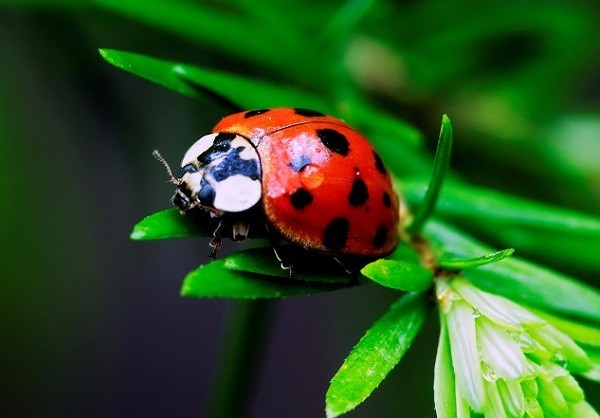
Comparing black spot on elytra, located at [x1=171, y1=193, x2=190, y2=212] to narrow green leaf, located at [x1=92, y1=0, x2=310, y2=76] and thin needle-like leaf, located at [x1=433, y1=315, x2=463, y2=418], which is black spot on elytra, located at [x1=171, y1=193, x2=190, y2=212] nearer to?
thin needle-like leaf, located at [x1=433, y1=315, x2=463, y2=418]

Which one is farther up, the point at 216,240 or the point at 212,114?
the point at 212,114

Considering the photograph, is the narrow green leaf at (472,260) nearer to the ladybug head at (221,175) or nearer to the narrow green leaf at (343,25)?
the ladybug head at (221,175)

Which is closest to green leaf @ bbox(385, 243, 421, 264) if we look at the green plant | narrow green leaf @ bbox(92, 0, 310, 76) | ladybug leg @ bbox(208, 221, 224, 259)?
the green plant

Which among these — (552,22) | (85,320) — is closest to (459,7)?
(552,22)

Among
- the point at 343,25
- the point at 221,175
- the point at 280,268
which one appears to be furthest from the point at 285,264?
the point at 343,25

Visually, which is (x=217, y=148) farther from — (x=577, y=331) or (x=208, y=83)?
(x=577, y=331)

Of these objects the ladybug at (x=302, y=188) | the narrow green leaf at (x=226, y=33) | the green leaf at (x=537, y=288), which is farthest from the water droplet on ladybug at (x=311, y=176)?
the narrow green leaf at (x=226, y=33)

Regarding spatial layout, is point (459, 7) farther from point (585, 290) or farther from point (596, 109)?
point (585, 290)
